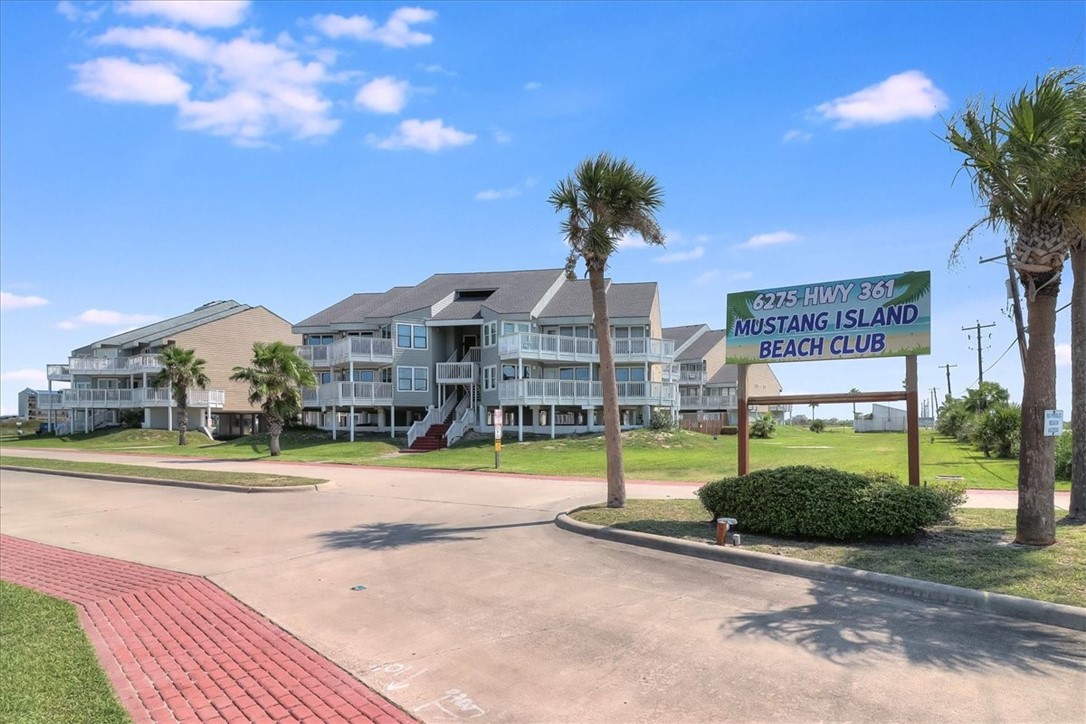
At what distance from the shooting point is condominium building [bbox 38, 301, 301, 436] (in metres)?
55.0

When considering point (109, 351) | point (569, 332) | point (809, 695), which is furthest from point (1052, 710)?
point (109, 351)

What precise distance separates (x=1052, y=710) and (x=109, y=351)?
70.2 m

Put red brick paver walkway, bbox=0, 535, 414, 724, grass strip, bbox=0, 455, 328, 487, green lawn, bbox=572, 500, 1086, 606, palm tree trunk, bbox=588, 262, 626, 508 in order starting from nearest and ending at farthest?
red brick paver walkway, bbox=0, 535, 414, 724
green lawn, bbox=572, 500, 1086, 606
palm tree trunk, bbox=588, 262, 626, 508
grass strip, bbox=0, 455, 328, 487

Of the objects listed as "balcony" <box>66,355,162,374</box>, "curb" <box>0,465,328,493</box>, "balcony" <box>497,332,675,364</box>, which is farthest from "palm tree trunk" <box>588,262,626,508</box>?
"balcony" <box>66,355,162,374</box>

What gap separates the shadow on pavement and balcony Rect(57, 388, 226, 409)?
46.5 m

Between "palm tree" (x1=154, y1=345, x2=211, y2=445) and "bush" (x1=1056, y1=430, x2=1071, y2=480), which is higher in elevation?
"palm tree" (x1=154, y1=345, x2=211, y2=445)

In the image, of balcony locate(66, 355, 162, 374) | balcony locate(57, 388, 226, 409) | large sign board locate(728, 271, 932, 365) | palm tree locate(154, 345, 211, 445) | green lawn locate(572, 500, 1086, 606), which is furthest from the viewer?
balcony locate(66, 355, 162, 374)

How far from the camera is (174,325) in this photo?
62.6m

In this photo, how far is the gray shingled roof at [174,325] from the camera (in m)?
58.6

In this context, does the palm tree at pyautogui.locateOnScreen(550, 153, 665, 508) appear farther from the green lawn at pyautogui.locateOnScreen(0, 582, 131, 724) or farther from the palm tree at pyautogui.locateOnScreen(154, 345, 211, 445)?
the palm tree at pyautogui.locateOnScreen(154, 345, 211, 445)

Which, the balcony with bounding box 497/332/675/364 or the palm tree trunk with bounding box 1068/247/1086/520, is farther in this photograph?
the balcony with bounding box 497/332/675/364

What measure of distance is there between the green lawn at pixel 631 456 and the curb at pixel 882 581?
11.5m

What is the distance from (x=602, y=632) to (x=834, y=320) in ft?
25.4

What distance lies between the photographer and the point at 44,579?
9.56 meters
